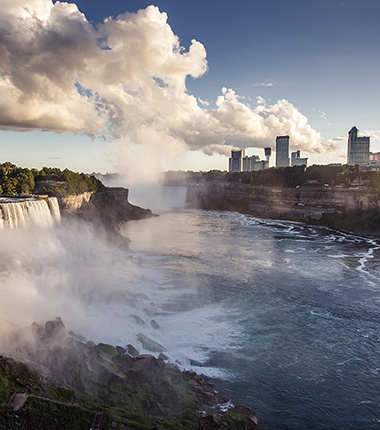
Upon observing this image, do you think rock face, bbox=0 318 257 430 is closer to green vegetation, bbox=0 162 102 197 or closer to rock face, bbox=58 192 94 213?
rock face, bbox=58 192 94 213

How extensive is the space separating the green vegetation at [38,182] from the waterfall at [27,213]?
583 centimetres

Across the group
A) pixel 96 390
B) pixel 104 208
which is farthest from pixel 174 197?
pixel 96 390

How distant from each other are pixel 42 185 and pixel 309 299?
37523 mm

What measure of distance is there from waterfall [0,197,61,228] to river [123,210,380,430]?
31.7 feet

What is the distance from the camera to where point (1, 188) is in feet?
135

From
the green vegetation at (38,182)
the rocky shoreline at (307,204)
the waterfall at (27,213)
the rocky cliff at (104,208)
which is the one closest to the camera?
the waterfall at (27,213)

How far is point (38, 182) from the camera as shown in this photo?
47844 millimetres

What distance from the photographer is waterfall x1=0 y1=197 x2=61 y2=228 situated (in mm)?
26703

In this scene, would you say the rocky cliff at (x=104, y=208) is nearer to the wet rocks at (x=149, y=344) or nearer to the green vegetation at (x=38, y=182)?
the green vegetation at (x=38, y=182)

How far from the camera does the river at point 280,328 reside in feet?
40.5

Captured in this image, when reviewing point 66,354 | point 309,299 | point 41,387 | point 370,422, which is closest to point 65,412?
point 41,387

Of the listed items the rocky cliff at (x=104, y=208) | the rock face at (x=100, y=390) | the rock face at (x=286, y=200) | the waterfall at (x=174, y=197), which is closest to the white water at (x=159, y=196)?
the waterfall at (x=174, y=197)

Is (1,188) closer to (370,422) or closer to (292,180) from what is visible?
(370,422)

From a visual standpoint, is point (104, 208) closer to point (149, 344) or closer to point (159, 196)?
point (149, 344)
